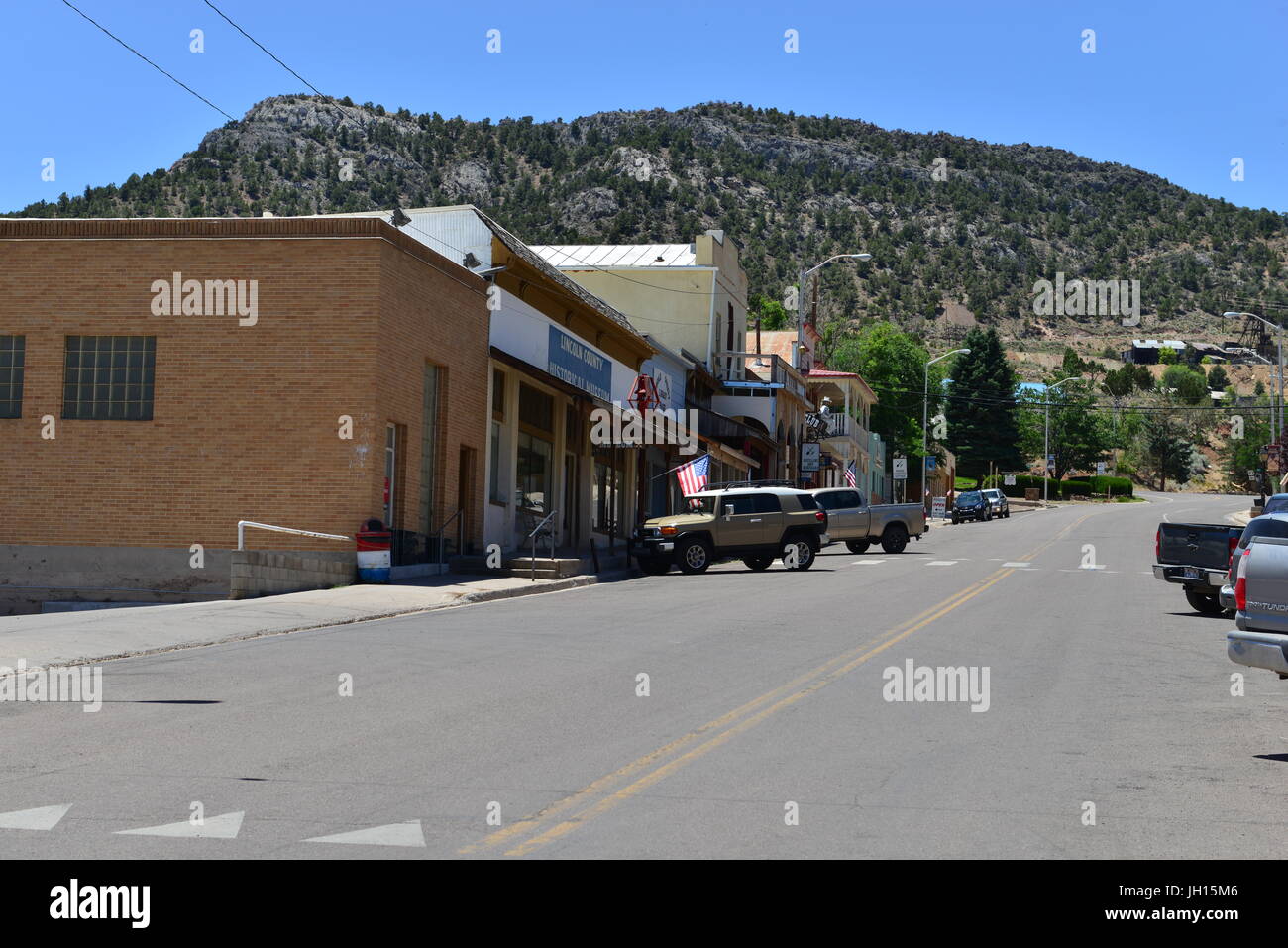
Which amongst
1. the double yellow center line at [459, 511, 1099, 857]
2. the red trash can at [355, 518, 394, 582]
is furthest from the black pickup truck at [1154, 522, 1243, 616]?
the red trash can at [355, 518, 394, 582]

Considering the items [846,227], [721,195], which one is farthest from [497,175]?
[846,227]

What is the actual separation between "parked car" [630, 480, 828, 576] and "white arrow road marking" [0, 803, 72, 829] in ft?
81.5

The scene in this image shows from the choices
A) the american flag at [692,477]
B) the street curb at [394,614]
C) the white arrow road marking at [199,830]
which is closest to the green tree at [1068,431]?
the american flag at [692,477]

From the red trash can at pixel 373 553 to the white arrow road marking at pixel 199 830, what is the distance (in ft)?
58.1

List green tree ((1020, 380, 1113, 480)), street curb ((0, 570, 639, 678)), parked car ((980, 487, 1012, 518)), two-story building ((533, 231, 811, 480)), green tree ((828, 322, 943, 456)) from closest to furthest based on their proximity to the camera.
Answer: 1. street curb ((0, 570, 639, 678))
2. two-story building ((533, 231, 811, 480))
3. parked car ((980, 487, 1012, 518))
4. green tree ((828, 322, 943, 456))
5. green tree ((1020, 380, 1113, 480))

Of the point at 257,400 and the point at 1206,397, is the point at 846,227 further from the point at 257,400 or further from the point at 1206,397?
the point at 257,400

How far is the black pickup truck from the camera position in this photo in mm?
23797

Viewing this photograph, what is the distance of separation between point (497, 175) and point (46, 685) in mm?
152541

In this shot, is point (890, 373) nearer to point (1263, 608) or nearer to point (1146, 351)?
point (1263, 608)

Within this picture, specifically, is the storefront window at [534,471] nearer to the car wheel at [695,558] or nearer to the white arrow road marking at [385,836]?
the car wheel at [695,558]

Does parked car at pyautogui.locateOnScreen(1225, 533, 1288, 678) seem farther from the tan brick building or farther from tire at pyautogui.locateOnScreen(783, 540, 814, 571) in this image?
tire at pyautogui.locateOnScreen(783, 540, 814, 571)

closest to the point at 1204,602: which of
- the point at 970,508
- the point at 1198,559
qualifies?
the point at 1198,559

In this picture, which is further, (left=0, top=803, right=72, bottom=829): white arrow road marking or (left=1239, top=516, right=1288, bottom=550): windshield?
(left=1239, top=516, right=1288, bottom=550): windshield

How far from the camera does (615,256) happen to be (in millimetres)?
54062
